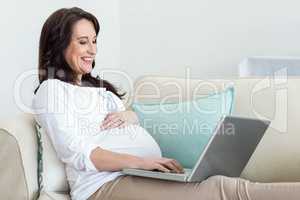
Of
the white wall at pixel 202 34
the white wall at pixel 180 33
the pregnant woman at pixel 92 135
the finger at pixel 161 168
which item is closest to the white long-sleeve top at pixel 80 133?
the pregnant woman at pixel 92 135

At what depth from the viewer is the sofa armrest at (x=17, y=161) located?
1433mm

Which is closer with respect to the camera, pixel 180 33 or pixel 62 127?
pixel 62 127

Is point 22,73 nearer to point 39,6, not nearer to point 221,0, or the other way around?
point 39,6

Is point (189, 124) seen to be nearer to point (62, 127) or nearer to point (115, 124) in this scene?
point (115, 124)

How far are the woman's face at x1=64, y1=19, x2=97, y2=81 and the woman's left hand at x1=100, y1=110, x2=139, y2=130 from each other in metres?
0.19

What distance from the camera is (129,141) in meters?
1.62

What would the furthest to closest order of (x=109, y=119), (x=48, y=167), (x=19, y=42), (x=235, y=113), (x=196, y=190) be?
(x=19, y=42) → (x=235, y=113) → (x=109, y=119) → (x=48, y=167) → (x=196, y=190)

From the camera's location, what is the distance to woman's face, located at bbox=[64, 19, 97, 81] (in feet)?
5.46

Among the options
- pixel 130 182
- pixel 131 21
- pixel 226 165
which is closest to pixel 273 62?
pixel 131 21

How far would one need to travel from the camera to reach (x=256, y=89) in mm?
1794

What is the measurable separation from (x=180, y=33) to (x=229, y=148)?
1.49m

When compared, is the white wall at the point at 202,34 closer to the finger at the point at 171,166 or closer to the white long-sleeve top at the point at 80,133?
the white long-sleeve top at the point at 80,133

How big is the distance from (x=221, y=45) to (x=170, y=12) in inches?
14.5

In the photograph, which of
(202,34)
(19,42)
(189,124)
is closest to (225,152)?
(189,124)
